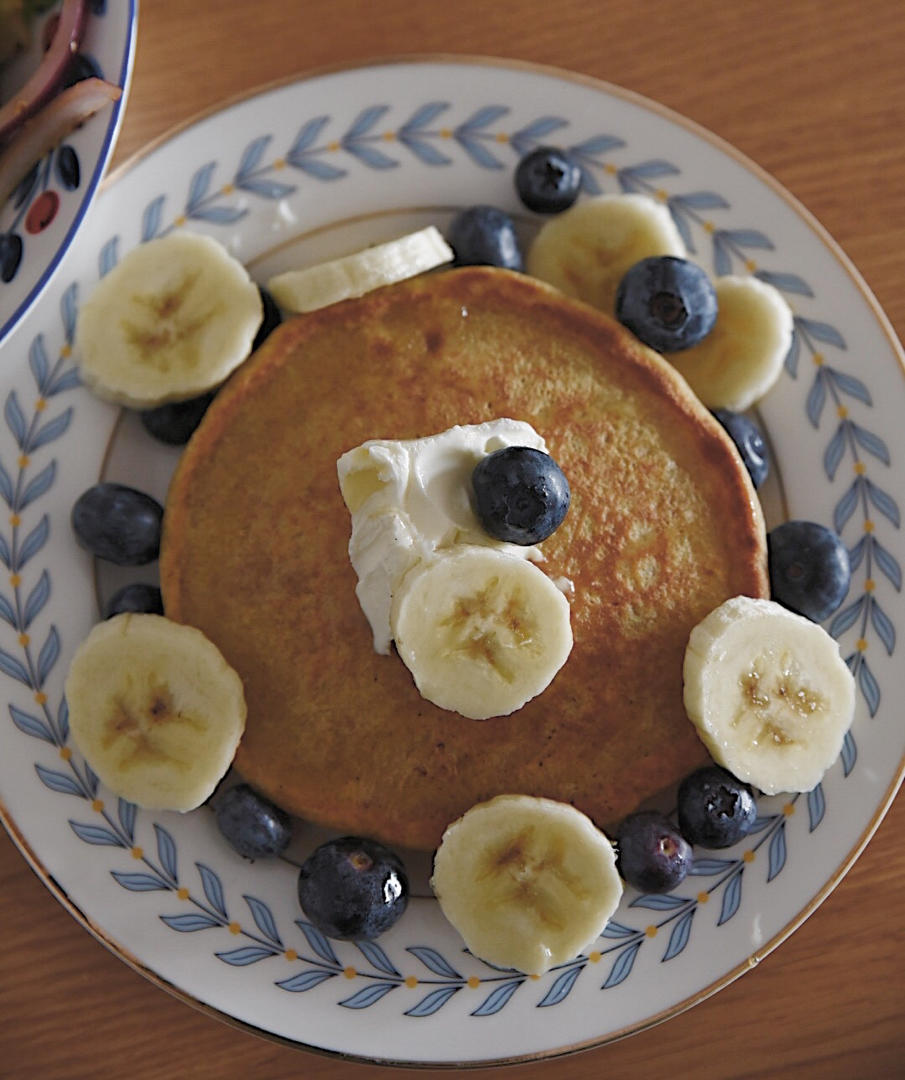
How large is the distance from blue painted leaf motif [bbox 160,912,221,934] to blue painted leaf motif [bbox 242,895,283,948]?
0.05 meters

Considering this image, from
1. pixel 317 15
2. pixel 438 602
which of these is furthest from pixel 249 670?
pixel 317 15

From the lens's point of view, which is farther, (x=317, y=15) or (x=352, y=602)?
(x=317, y=15)

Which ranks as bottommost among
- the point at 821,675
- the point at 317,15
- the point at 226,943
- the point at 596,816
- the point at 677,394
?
the point at 226,943

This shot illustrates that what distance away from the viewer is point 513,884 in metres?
1.36

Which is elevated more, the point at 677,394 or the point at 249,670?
the point at 677,394

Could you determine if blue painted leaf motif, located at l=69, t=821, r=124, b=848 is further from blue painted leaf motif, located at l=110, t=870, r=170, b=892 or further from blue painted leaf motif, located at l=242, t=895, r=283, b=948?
blue painted leaf motif, located at l=242, t=895, r=283, b=948

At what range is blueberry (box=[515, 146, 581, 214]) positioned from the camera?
5.16 ft

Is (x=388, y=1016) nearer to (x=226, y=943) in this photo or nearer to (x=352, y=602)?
(x=226, y=943)

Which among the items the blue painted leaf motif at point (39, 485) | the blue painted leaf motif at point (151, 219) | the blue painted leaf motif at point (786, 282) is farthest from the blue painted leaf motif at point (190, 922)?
the blue painted leaf motif at point (786, 282)

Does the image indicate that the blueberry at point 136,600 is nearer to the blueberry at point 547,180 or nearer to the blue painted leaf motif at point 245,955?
the blue painted leaf motif at point 245,955

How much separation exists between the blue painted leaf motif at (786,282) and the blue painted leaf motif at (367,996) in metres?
1.11

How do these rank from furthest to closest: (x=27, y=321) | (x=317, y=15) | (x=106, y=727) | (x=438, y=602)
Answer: (x=317, y=15), (x=27, y=321), (x=106, y=727), (x=438, y=602)

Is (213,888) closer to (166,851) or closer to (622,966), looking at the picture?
(166,851)

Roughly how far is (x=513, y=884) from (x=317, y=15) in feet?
4.20
